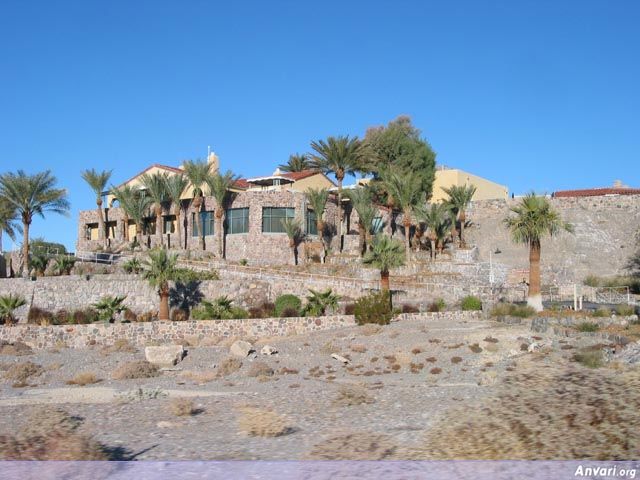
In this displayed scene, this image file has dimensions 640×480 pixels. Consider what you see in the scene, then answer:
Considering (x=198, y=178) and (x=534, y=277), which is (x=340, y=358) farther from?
(x=198, y=178)

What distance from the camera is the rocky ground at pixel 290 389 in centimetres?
1330

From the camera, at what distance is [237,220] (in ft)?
172

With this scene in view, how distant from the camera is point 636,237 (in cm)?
5634

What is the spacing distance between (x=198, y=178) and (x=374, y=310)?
71.7 feet

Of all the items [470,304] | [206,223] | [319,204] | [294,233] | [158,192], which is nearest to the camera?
[470,304]

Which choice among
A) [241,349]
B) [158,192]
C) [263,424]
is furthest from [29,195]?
[263,424]

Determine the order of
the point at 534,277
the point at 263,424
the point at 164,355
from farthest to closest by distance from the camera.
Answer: the point at 534,277, the point at 164,355, the point at 263,424

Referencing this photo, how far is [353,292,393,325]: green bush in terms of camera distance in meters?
35.6

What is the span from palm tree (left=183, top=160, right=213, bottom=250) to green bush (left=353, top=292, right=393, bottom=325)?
20507 millimetres

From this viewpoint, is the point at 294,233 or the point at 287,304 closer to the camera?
the point at 287,304

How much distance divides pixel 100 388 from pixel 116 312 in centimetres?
1581

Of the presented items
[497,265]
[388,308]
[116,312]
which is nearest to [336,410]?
[388,308]

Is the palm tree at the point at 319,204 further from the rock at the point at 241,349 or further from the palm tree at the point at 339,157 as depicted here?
the rock at the point at 241,349

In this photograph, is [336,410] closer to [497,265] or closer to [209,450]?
[209,450]
